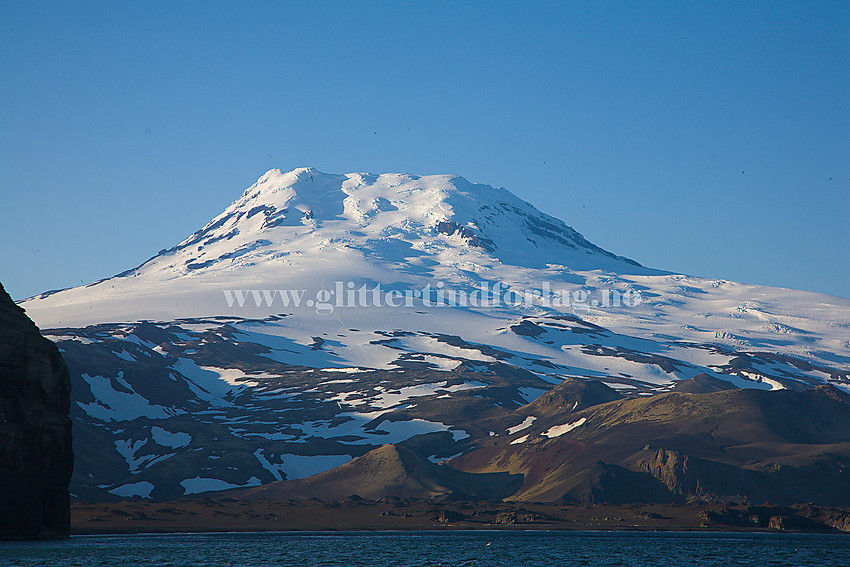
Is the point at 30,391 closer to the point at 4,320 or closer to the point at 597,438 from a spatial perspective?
the point at 4,320

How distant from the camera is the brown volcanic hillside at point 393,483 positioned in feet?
460

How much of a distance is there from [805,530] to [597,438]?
2220 inches

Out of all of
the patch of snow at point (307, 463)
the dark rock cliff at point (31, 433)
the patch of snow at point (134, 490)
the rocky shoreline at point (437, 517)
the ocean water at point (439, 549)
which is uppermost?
the dark rock cliff at point (31, 433)

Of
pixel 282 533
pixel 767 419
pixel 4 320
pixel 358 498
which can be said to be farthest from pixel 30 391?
pixel 767 419

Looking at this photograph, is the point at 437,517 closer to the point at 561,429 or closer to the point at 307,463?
the point at 561,429

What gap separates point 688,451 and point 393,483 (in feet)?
150

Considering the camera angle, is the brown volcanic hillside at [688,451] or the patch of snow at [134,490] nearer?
the brown volcanic hillside at [688,451]

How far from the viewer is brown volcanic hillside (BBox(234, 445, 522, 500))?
140 metres

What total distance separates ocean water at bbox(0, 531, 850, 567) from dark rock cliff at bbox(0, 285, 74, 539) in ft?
7.55

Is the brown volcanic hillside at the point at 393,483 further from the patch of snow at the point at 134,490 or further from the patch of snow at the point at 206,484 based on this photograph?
the patch of snow at the point at 134,490

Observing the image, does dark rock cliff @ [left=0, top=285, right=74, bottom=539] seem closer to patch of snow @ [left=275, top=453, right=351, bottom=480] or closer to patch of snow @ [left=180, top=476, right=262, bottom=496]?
patch of snow @ [left=180, top=476, right=262, bottom=496]

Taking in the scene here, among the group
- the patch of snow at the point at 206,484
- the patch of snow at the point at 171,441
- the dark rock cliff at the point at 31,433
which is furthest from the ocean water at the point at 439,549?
the patch of snow at the point at 171,441

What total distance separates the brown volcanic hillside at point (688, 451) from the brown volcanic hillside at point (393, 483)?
556 cm

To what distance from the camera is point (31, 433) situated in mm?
68938
